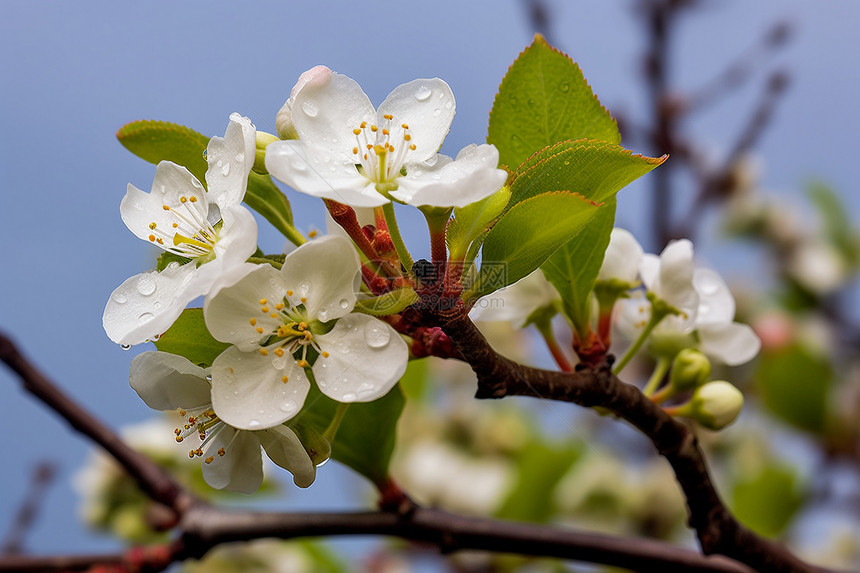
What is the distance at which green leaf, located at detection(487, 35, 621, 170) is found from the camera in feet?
1.98

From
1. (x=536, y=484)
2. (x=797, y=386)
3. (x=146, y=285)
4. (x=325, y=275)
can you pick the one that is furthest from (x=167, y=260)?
(x=797, y=386)

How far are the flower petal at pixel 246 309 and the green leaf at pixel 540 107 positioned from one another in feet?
0.71

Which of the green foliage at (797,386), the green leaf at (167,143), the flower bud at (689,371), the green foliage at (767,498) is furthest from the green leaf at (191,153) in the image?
the green foliage at (797,386)

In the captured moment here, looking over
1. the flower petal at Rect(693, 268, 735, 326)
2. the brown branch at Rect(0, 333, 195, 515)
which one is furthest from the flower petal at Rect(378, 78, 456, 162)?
the brown branch at Rect(0, 333, 195, 515)

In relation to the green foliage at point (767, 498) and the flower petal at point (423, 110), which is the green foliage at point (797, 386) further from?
the flower petal at point (423, 110)

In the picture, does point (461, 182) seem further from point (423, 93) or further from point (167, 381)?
point (167, 381)

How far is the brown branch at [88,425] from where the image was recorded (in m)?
0.94

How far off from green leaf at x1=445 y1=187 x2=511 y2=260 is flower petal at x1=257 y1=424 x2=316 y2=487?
0.15 metres

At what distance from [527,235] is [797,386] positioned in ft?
5.19

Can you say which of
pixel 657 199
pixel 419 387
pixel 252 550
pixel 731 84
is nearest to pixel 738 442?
pixel 657 199

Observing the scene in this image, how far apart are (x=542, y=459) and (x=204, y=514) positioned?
758 mm

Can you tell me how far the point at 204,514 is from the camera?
892mm

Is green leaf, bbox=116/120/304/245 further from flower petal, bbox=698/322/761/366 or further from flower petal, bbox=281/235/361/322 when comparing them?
flower petal, bbox=698/322/761/366

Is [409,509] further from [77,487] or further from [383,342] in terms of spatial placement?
[77,487]
